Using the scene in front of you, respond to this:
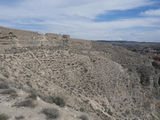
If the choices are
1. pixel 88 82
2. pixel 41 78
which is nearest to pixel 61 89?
pixel 41 78

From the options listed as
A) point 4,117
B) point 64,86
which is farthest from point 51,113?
point 64,86

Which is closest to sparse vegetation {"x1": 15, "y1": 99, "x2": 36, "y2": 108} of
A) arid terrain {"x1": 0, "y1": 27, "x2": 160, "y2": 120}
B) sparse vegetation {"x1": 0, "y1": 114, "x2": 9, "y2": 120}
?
arid terrain {"x1": 0, "y1": 27, "x2": 160, "y2": 120}

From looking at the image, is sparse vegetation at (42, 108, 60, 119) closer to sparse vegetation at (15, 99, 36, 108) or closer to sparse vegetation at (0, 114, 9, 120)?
sparse vegetation at (15, 99, 36, 108)

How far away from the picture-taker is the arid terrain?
27.5 ft

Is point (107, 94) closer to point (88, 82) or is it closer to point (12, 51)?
point (88, 82)

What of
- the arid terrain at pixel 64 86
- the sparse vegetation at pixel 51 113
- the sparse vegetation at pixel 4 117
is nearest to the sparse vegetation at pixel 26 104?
the arid terrain at pixel 64 86

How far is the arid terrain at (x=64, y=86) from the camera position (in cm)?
837

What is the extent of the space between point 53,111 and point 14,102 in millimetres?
2353

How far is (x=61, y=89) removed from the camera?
48.9 ft

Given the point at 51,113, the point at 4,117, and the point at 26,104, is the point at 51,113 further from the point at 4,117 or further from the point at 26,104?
the point at 4,117

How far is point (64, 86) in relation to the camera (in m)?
15.9

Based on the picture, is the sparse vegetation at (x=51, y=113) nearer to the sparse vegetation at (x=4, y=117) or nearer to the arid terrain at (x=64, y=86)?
the arid terrain at (x=64, y=86)

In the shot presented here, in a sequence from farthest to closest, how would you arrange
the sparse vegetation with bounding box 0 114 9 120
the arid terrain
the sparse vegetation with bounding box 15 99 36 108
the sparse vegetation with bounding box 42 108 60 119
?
the arid terrain → the sparse vegetation with bounding box 15 99 36 108 → the sparse vegetation with bounding box 42 108 60 119 → the sparse vegetation with bounding box 0 114 9 120

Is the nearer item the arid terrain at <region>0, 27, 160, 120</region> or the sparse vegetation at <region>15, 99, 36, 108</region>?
the sparse vegetation at <region>15, 99, 36, 108</region>
